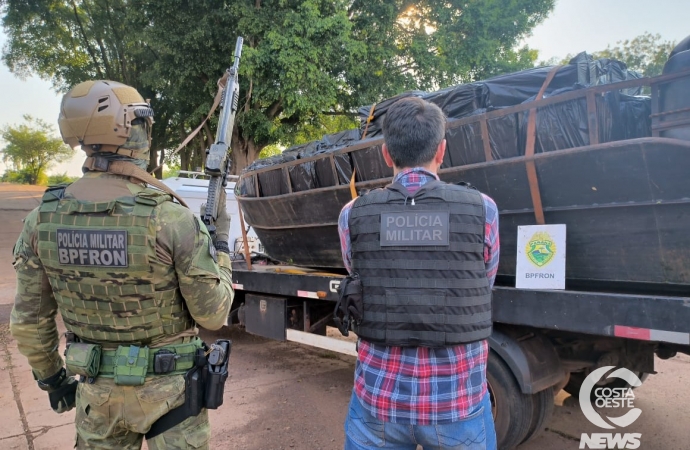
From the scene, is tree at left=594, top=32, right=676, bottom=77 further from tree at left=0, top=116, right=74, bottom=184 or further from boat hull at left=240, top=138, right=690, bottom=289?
tree at left=0, top=116, right=74, bottom=184

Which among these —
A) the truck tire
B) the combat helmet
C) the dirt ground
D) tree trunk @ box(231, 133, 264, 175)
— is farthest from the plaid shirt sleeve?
tree trunk @ box(231, 133, 264, 175)

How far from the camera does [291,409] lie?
4137 mm

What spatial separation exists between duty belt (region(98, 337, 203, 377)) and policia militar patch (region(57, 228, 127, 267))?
0.35 m

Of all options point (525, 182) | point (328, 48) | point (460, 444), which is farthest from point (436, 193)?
point (328, 48)

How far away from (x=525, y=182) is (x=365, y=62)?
32.8 feet

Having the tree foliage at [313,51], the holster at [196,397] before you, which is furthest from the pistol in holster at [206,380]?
the tree foliage at [313,51]

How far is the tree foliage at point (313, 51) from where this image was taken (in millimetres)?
10961

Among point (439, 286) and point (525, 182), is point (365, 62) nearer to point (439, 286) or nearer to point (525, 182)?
point (525, 182)

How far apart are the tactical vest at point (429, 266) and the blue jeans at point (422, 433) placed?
26 centimetres

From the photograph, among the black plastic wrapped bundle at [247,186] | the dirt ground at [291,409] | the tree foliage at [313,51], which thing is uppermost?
the tree foliage at [313,51]

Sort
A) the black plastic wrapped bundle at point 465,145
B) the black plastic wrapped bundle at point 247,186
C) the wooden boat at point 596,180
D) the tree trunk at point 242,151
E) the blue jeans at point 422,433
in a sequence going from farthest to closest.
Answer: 1. the tree trunk at point 242,151
2. the black plastic wrapped bundle at point 247,186
3. the black plastic wrapped bundle at point 465,145
4. the wooden boat at point 596,180
5. the blue jeans at point 422,433

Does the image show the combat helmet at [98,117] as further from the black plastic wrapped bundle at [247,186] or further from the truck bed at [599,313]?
the black plastic wrapped bundle at [247,186]

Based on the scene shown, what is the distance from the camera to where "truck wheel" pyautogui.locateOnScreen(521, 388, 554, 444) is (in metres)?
3.15

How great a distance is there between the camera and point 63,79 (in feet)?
61.0
